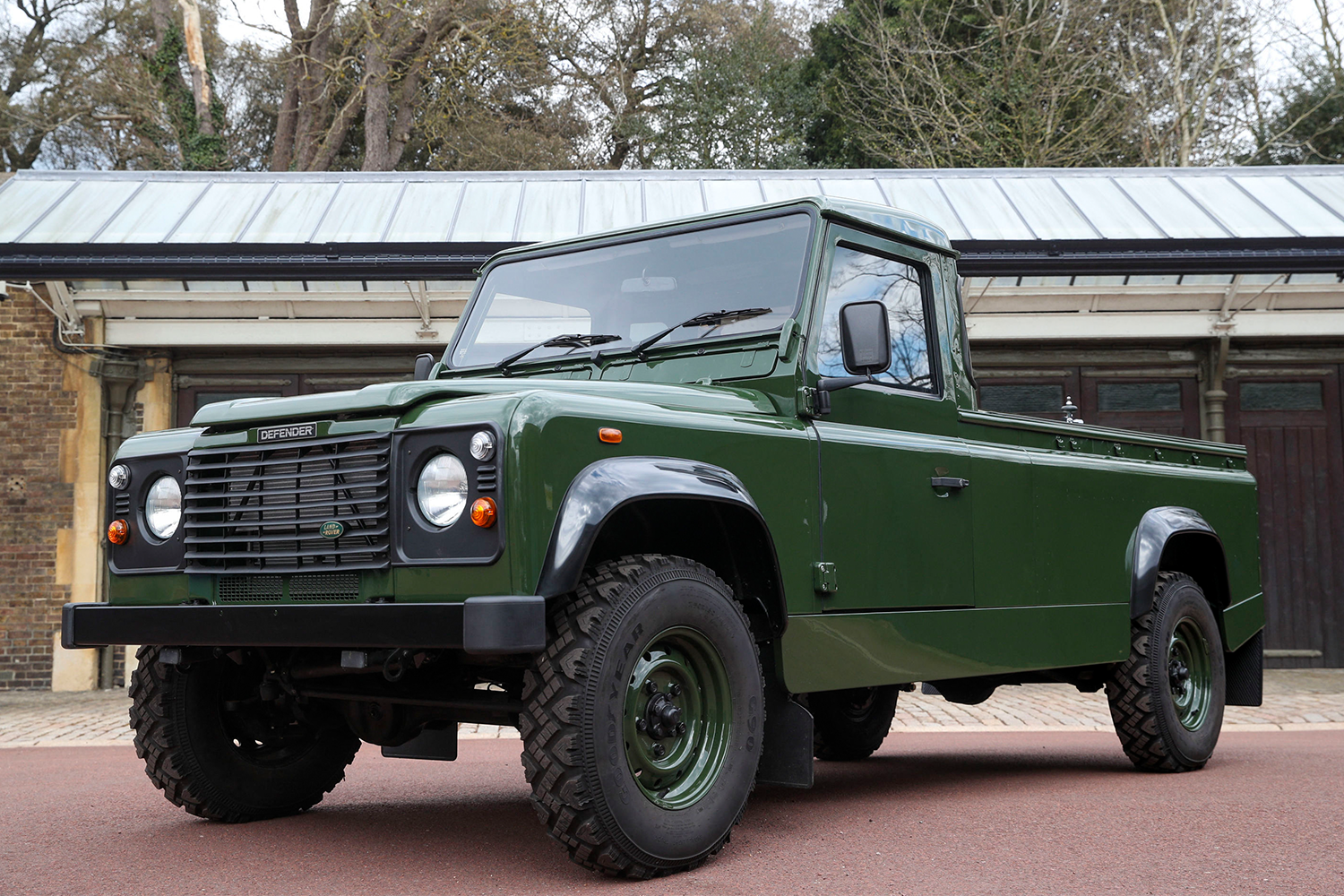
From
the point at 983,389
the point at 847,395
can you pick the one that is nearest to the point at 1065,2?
the point at 983,389

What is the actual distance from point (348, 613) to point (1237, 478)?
5.68 metres

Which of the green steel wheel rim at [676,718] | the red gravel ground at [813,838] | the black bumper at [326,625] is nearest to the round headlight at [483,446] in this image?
the black bumper at [326,625]

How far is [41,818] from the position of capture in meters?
5.52

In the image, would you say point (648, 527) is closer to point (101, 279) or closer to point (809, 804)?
point (809, 804)

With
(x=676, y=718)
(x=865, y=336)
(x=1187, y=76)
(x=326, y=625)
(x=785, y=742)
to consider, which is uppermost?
(x=1187, y=76)

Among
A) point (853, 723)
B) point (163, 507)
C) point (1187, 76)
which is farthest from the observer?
point (1187, 76)

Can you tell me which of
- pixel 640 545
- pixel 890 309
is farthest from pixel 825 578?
pixel 890 309

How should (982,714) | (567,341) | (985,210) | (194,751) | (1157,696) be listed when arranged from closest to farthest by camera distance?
(194,751) → (567,341) → (1157,696) → (982,714) → (985,210)

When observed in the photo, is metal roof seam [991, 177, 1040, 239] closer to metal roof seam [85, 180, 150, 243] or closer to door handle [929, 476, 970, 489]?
door handle [929, 476, 970, 489]

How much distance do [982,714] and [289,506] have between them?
25.2ft

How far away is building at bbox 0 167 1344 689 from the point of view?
1222cm

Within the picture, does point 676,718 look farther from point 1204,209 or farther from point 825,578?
point 1204,209

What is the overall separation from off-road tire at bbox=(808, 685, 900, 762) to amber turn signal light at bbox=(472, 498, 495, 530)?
3.70 metres

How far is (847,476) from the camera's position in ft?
16.3
